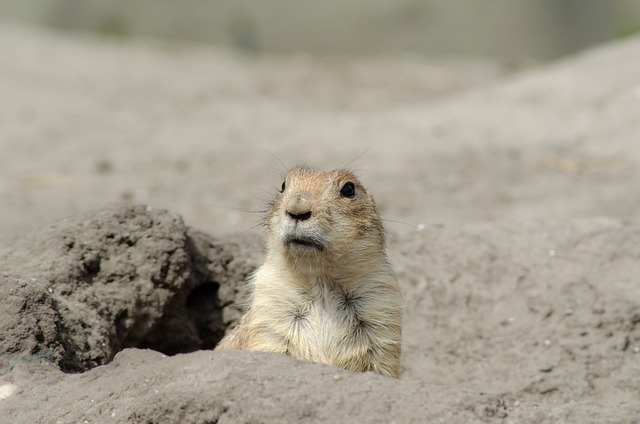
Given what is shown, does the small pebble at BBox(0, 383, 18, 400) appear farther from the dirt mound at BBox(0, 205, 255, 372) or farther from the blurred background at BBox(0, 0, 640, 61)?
the blurred background at BBox(0, 0, 640, 61)

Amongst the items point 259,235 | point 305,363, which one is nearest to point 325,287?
point 305,363

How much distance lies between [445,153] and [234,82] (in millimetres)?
4845

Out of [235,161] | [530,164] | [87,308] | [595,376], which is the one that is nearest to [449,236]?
[595,376]

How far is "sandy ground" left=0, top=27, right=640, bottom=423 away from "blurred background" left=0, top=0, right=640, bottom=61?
2.64m

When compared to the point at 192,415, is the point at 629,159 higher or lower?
higher

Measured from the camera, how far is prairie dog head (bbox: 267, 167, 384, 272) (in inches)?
155

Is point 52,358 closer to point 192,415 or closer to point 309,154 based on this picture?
point 192,415

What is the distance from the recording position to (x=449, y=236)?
576 centimetres

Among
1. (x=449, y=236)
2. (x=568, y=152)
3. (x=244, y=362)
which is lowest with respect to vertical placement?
(x=244, y=362)

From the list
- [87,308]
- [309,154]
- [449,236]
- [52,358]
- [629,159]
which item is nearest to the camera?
[52,358]

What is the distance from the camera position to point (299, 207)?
12.7ft

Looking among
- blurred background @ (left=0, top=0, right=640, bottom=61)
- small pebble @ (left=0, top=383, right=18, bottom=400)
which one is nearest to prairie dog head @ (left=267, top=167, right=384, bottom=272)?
small pebble @ (left=0, top=383, right=18, bottom=400)

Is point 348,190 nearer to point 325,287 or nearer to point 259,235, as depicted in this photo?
point 325,287

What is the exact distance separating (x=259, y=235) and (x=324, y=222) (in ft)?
5.87
